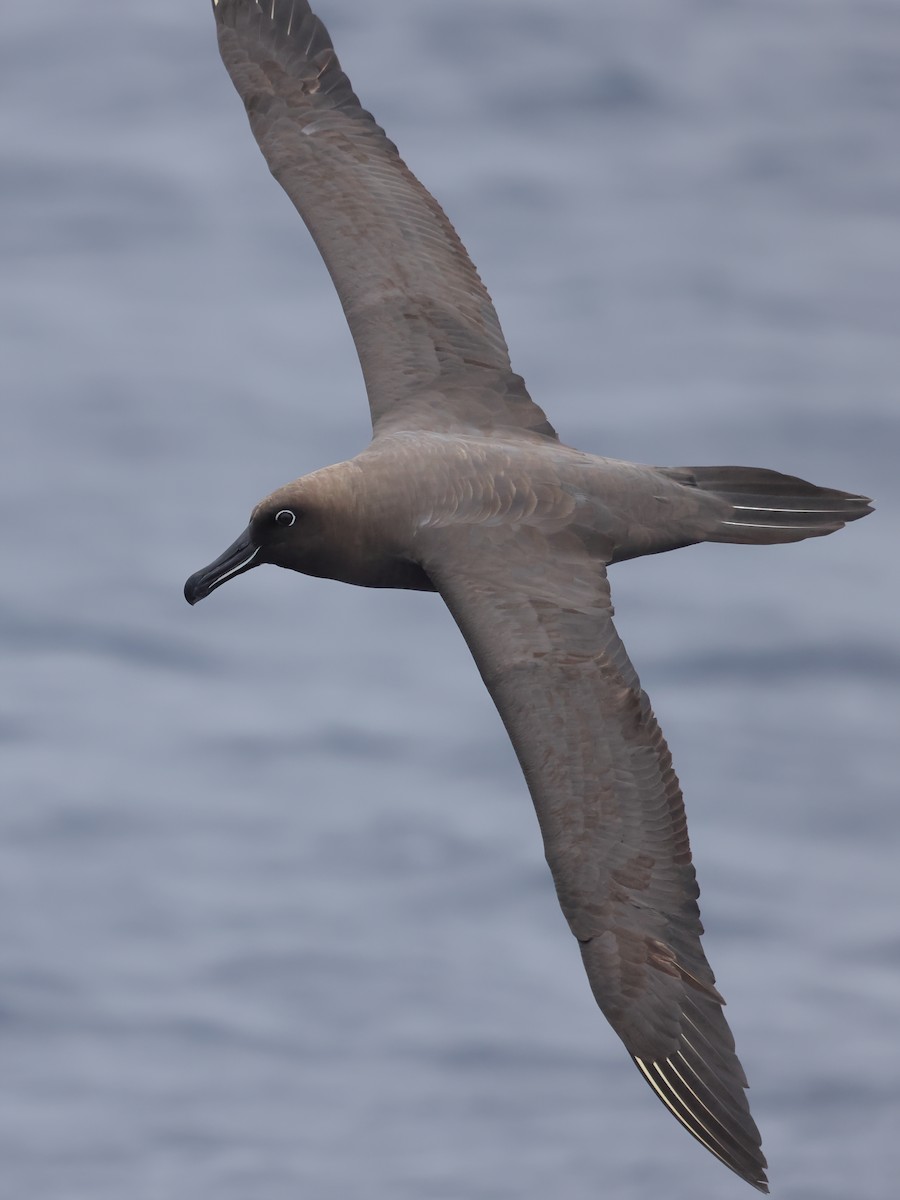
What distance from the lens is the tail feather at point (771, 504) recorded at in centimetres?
1536

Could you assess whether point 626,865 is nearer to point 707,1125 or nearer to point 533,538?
point 707,1125

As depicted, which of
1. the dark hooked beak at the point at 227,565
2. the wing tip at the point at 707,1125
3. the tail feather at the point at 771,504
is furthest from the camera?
the tail feather at the point at 771,504

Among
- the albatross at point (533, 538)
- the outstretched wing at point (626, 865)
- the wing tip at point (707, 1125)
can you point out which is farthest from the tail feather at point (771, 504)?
the wing tip at point (707, 1125)

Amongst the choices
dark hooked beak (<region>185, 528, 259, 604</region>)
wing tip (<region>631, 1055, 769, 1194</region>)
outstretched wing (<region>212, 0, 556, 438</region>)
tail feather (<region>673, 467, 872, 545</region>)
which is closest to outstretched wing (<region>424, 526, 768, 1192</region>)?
wing tip (<region>631, 1055, 769, 1194</region>)

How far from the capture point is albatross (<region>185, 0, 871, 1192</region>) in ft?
45.5

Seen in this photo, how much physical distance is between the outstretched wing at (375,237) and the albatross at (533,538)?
2 centimetres

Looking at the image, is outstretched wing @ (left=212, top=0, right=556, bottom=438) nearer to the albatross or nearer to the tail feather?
the albatross

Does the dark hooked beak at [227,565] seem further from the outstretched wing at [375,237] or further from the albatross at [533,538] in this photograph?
the outstretched wing at [375,237]

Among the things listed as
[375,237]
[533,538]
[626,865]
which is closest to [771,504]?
[533,538]

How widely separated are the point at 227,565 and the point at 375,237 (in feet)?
8.86

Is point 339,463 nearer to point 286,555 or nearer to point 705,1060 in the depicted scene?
point 286,555

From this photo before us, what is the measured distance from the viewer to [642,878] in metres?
13.9

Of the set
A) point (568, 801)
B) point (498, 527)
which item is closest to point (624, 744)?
point (568, 801)

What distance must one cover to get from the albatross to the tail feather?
0.01 meters
